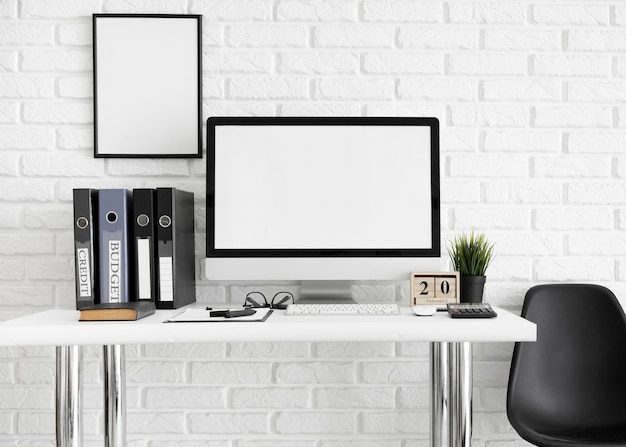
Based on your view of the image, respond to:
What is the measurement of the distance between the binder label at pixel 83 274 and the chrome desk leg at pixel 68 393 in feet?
0.50

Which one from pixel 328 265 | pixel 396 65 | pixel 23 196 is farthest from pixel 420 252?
pixel 23 196

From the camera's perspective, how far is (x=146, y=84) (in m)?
1.70

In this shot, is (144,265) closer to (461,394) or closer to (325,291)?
(325,291)

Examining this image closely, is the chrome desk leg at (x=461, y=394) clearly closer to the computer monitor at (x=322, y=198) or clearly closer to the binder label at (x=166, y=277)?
the computer monitor at (x=322, y=198)

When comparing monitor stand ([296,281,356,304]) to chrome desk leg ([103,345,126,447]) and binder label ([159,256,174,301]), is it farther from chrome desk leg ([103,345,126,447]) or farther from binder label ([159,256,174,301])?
chrome desk leg ([103,345,126,447])

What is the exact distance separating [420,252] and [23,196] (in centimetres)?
124

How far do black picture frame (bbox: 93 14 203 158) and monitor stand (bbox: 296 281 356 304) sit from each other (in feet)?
1.80

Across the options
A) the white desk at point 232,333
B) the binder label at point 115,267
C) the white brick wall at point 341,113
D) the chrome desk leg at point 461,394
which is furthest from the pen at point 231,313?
the chrome desk leg at point 461,394

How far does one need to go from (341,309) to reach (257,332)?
25 cm

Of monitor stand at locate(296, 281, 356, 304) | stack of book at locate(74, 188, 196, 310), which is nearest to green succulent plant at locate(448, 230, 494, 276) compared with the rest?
monitor stand at locate(296, 281, 356, 304)

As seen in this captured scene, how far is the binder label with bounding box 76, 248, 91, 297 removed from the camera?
142 cm

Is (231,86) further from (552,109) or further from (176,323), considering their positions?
(552,109)

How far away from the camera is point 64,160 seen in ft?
5.65

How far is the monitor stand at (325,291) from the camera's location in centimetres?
154
